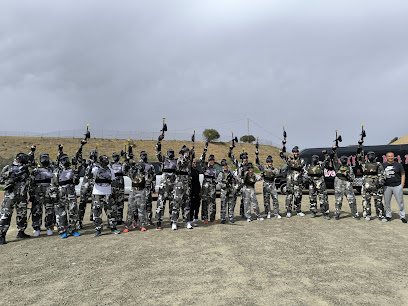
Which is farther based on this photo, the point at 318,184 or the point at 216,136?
the point at 216,136

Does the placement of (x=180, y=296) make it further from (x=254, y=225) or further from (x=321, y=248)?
(x=254, y=225)

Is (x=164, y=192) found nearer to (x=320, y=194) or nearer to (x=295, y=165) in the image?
(x=295, y=165)

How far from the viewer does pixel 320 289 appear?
3777mm

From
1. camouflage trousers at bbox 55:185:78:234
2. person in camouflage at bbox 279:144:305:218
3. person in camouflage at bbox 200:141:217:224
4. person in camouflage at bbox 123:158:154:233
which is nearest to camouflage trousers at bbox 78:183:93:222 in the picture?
camouflage trousers at bbox 55:185:78:234

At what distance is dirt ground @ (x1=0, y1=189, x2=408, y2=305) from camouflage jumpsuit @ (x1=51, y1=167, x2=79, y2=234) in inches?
16.7

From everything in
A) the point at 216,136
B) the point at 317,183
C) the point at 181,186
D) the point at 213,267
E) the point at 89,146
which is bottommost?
the point at 213,267

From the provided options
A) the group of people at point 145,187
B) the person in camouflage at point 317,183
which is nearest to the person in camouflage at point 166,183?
the group of people at point 145,187

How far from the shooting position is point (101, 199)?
Answer: 697cm

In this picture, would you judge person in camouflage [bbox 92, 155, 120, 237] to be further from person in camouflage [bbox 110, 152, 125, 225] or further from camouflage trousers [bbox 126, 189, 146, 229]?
person in camouflage [bbox 110, 152, 125, 225]

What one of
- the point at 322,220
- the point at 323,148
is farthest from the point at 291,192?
the point at 323,148

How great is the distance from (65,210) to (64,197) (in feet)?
1.15

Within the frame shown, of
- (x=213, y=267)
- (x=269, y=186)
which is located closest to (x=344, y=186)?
(x=269, y=186)

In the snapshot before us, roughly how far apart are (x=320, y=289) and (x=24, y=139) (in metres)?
59.6

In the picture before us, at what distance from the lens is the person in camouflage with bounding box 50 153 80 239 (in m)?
6.95
